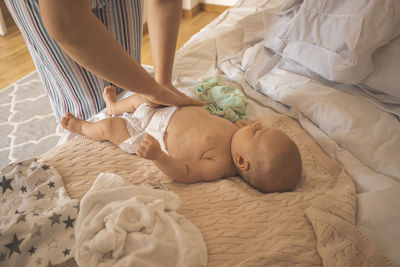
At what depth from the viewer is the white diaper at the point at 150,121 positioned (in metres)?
1.11

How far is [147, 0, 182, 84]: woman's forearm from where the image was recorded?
1.05 metres

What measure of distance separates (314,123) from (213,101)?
1.48 feet

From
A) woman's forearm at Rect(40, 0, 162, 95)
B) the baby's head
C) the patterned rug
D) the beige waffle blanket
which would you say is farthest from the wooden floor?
woman's forearm at Rect(40, 0, 162, 95)

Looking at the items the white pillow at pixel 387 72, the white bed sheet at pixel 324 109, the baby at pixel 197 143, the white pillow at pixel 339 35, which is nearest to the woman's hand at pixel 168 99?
the baby at pixel 197 143

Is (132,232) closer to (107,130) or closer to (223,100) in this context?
(107,130)

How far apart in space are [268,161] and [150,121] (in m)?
0.49

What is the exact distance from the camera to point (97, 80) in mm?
1245

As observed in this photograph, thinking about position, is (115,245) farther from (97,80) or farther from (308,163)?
(97,80)

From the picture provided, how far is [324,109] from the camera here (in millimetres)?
1143

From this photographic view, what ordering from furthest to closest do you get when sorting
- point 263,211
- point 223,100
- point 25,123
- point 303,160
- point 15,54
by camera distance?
point 15,54
point 25,123
point 223,100
point 303,160
point 263,211

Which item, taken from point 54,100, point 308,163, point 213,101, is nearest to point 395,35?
point 308,163

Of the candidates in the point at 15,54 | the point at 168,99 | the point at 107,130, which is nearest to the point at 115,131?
the point at 107,130

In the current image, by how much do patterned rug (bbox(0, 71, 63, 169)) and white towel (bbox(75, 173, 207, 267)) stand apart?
1281mm

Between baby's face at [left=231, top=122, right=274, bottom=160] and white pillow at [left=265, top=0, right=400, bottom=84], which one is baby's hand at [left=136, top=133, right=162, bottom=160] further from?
white pillow at [left=265, top=0, right=400, bottom=84]
